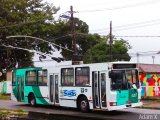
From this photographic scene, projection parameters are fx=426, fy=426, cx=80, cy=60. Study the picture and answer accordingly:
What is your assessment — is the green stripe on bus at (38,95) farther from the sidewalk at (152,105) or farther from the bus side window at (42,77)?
the sidewalk at (152,105)

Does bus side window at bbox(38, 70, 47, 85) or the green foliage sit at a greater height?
the green foliage

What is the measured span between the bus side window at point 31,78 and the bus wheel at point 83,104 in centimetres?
460

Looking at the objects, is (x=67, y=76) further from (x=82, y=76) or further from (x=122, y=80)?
(x=122, y=80)

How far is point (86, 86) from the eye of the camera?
22047 mm

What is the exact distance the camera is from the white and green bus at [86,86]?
20703 millimetres

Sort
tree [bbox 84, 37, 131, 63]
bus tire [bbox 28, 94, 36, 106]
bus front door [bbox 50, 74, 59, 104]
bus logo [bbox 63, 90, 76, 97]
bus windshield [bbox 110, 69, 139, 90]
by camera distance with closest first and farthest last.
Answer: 1. bus windshield [bbox 110, 69, 139, 90]
2. bus logo [bbox 63, 90, 76, 97]
3. bus front door [bbox 50, 74, 59, 104]
4. bus tire [bbox 28, 94, 36, 106]
5. tree [bbox 84, 37, 131, 63]

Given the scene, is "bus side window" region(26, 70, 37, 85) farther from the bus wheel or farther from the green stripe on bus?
the bus wheel

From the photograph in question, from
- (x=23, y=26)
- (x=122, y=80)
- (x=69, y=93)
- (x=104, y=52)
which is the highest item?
(x=23, y=26)

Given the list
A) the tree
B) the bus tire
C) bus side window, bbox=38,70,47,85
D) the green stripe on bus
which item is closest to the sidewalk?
the green stripe on bus

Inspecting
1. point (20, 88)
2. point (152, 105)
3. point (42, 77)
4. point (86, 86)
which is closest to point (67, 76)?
point (86, 86)

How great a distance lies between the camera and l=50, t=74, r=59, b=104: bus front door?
24516 millimetres

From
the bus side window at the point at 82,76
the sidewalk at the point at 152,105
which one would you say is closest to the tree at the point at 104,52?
the sidewalk at the point at 152,105

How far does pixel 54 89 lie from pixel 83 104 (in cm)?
287

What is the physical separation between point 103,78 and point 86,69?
4.89 ft
